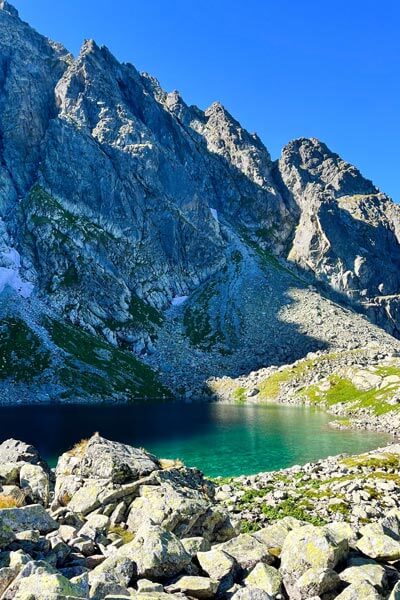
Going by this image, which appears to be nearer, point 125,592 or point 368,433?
point 125,592

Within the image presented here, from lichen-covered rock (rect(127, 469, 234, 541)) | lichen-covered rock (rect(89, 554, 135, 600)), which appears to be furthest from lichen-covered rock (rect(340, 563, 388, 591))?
lichen-covered rock (rect(127, 469, 234, 541))

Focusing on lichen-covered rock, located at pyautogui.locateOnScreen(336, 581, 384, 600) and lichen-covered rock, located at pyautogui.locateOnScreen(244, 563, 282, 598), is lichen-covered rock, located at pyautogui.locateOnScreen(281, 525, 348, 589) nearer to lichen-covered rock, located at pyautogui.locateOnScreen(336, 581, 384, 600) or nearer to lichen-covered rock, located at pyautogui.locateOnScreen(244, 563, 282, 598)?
lichen-covered rock, located at pyautogui.locateOnScreen(244, 563, 282, 598)

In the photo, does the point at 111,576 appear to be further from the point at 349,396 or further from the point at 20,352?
the point at 20,352

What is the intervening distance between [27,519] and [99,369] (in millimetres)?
148317

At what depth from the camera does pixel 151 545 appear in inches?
581

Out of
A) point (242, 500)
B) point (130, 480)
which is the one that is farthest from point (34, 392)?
point (130, 480)

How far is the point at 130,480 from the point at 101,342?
16594 cm

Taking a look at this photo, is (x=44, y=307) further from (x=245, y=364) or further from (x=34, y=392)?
(x=245, y=364)

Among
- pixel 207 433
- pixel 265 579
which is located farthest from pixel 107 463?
pixel 207 433

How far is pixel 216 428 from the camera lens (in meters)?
91.7

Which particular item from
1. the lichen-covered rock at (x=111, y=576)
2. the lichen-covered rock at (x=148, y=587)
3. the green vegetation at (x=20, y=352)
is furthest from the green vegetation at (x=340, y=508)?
the green vegetation at (x=20, y=352)

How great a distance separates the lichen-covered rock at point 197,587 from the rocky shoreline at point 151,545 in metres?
0.03

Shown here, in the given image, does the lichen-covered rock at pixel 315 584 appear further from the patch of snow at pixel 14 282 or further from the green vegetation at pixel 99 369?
the patch of snow at pixel 14 282

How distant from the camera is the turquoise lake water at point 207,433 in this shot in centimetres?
6519
